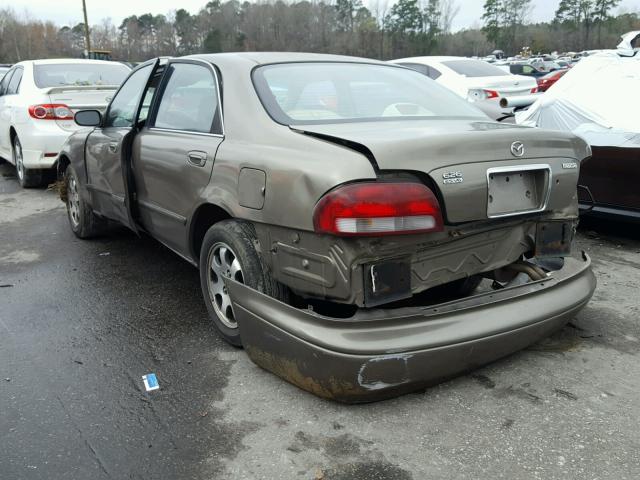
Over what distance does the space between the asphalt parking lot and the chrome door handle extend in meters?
1.03

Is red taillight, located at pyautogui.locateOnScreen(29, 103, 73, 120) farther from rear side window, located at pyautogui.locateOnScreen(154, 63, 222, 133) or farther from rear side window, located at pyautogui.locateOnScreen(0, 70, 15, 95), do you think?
rear side window, located at pyautogui.locateOnScreen(154, 63, 222, 133)

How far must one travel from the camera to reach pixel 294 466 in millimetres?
2387

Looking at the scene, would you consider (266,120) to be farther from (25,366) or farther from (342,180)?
(25,366)

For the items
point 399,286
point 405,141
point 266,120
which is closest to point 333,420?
point 399,286

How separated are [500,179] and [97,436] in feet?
6.97

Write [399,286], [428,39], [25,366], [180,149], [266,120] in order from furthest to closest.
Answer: [428,39]
[180,149]
[25,366]
[266,120]
[399,286]

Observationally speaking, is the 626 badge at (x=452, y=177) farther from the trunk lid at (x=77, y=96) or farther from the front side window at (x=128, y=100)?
the trunk lid at (x=77, y=96)

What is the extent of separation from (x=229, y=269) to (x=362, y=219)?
3.41 ft

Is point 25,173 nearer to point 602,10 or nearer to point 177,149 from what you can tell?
point 177,149

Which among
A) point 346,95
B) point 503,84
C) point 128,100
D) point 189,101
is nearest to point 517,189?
point 346,95

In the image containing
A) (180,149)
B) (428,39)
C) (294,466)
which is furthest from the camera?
(428,39)

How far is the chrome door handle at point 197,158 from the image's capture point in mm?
3330

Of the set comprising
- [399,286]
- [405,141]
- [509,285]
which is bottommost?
[509,285]

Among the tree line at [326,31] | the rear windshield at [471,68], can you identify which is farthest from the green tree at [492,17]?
the rear windshield at [471,68]
